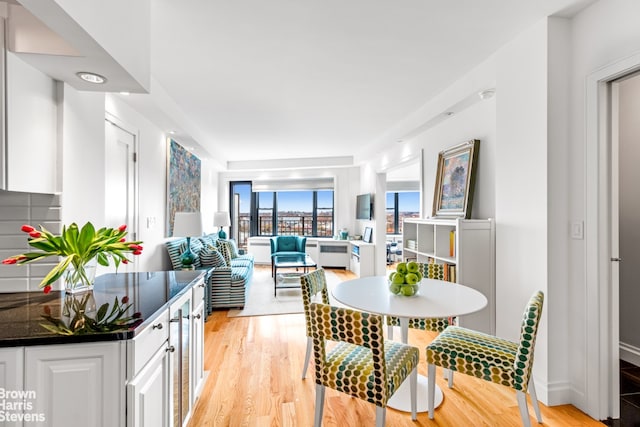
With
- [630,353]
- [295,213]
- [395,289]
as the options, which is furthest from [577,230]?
[295,213]

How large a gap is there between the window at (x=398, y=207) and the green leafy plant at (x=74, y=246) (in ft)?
26.3

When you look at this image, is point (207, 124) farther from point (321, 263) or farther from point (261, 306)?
point (321, 263)

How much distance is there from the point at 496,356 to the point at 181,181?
447 cm

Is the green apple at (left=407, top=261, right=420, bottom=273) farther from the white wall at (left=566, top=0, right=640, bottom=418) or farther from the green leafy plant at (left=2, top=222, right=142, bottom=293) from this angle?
the green leafy plant at (left=2, top=222, right=142, bottom=293)

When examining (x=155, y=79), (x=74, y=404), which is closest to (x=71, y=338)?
(x=74, y=404)

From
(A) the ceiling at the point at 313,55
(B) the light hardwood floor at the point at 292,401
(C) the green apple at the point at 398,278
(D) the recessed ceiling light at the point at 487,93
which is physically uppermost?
(A) the ceiling at the point at 313,55

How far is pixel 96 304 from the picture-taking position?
57.8 inches

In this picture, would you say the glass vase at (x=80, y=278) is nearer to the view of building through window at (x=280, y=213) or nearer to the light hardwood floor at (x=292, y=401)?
the light hardwood floor at (x=292, y=401)

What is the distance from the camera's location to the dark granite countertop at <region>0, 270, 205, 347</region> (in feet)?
3.65

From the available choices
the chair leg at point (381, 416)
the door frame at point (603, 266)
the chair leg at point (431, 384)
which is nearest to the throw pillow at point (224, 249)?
the chair leg at point (431, 384)

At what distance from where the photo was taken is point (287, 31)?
223 centimetres

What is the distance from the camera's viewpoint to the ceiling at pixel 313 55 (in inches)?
79.1

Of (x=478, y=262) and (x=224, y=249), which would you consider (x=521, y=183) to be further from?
(x=224, y=249)

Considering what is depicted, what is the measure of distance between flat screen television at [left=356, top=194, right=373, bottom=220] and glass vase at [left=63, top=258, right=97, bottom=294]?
5.13m
